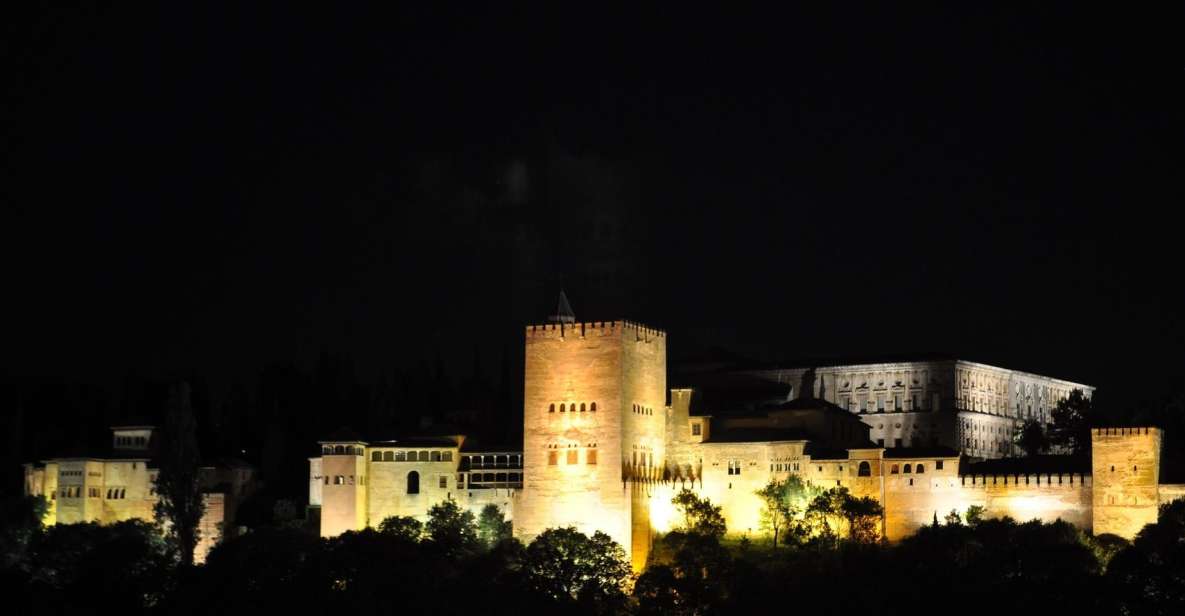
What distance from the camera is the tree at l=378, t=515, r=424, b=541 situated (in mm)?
78438

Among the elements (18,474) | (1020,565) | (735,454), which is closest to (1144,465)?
(1020,565)

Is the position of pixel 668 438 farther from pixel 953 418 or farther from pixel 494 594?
pixel 953 418

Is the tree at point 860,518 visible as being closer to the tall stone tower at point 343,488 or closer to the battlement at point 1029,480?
the battlement at point 1029,480

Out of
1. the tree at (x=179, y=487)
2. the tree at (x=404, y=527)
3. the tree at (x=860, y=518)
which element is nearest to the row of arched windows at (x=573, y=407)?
the tree at (x=404, y=527)

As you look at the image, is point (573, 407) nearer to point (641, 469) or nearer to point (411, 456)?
point (641, 469)

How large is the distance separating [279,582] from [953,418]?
144 ft

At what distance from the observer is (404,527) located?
259ft

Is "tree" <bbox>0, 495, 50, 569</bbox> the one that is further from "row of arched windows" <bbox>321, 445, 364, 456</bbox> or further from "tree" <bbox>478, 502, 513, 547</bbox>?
"tree" <bbox>478, 502, 513, 547</bbox>

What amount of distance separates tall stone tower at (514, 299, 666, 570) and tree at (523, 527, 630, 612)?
158 cm

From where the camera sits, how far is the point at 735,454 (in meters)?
80.4

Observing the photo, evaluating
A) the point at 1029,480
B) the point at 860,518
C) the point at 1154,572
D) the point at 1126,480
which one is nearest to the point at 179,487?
the point at 860,518

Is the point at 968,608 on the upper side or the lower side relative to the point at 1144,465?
lower

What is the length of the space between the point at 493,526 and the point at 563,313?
9064mm

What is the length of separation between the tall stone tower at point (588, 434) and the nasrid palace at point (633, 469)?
53 millimetres
